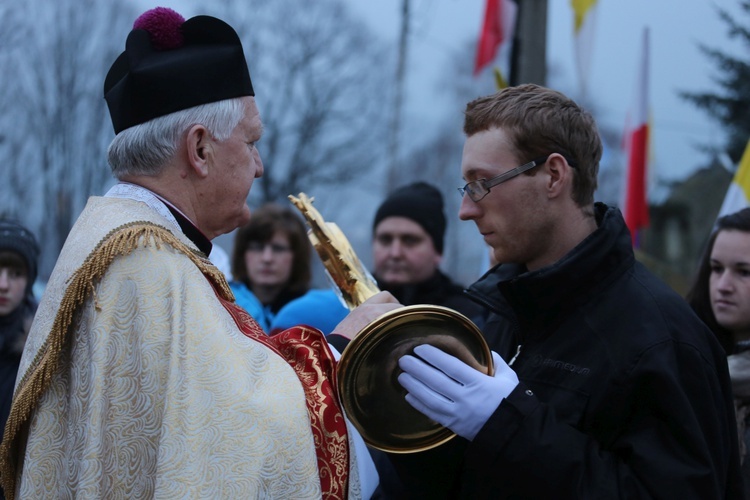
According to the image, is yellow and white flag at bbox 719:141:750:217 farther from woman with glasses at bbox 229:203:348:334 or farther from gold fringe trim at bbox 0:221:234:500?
gold fringe trim at bbox 0:221:234:500

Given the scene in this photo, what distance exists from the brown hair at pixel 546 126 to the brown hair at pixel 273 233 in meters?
3.05

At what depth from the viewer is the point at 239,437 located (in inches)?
87.8

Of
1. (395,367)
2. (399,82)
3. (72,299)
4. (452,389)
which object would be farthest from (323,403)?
(399,82)

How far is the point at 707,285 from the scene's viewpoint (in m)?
3.78

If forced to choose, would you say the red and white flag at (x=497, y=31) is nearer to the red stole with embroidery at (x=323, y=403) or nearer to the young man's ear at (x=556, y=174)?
the young man's ear at (x=556, y=174)

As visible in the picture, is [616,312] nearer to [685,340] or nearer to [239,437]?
[685,340]

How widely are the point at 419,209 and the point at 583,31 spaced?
3251mm

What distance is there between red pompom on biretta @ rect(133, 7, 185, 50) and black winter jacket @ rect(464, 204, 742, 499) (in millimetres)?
1228

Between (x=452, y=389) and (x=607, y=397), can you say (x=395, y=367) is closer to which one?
(x=452, y=389)

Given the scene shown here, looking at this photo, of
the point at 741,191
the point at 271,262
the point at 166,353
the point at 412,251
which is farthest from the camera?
the point at 271,262

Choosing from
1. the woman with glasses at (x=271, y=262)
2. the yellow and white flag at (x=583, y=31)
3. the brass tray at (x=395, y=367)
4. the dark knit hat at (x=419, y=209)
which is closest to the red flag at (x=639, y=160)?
the yellow and white flag at (x=583, y=31)

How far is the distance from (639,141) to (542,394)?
5534 millimetres

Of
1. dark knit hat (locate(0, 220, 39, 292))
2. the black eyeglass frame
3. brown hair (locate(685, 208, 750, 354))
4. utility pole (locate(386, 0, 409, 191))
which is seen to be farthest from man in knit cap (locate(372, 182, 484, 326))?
utility pole (locate(386, 0, 409, 191))

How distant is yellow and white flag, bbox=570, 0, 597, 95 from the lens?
744cm
